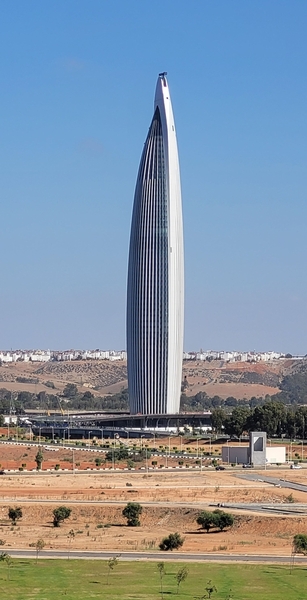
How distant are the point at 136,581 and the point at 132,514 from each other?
22168 mm

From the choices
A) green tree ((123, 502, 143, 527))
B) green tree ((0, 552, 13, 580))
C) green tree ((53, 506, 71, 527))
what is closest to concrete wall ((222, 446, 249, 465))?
green tree ((123, 502, 143, 527))

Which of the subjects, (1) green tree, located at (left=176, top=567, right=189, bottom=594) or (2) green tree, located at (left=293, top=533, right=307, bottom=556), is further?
(2) green tree, located at (left=293, top=533, right=307, bottom=556)

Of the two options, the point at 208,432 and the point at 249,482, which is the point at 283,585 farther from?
the point at 208,432

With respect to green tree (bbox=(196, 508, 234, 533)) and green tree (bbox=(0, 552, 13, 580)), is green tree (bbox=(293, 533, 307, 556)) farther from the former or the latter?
green tree (bbox=(0, 552, 13, 580))

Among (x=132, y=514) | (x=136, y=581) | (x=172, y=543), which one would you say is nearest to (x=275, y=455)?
(x=132, y=514)

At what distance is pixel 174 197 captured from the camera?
19125 cm

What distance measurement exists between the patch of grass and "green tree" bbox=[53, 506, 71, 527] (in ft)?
51.9

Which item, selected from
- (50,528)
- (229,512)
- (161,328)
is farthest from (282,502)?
(161,328)

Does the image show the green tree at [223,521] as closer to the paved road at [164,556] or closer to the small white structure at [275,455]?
the paved road at [164,556]

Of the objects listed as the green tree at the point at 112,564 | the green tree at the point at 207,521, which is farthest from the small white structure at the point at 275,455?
the green tree at the point at 112,564

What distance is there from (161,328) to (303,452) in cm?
6028

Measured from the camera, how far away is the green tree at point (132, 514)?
6969 cm

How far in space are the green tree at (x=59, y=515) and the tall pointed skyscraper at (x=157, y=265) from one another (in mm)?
121367

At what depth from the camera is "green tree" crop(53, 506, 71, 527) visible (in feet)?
226
